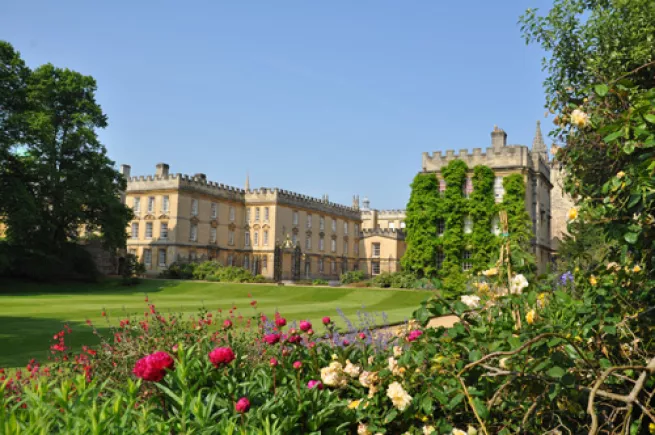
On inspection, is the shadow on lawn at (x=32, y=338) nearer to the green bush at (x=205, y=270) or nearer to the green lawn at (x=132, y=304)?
the green lawn at (x=132, y=304)

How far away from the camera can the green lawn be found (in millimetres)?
11422

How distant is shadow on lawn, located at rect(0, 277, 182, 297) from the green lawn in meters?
0.05

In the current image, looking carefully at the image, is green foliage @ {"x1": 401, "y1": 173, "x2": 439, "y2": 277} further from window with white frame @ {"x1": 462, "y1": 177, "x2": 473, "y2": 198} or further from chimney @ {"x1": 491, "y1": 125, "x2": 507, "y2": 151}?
chimney @ {"x1": 491, "y1": 125, "x2": 507, "y2": 151}

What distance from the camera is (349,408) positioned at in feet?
12.6

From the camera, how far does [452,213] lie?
3453cm

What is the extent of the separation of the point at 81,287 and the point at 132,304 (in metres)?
15.1

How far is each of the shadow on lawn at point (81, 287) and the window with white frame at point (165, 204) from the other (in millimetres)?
12570

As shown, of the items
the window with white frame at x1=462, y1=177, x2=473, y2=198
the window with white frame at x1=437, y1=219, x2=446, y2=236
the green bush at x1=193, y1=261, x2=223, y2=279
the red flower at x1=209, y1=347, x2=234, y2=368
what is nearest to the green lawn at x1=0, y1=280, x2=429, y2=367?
the green bush at x1=193, y1=261, x2=223, y2=279

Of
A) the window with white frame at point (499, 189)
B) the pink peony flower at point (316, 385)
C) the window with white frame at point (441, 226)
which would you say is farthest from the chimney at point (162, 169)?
the pink peony flower at point (316, 385)

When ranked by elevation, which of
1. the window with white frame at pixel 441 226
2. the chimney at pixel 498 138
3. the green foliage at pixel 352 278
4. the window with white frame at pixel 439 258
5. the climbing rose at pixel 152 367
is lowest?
the green foliage at pixel 352 278

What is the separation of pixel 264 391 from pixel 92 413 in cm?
140

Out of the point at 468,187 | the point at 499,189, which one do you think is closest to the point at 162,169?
the point at 468,187

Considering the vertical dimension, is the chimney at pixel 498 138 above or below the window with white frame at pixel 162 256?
above

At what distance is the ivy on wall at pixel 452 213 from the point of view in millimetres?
33562
